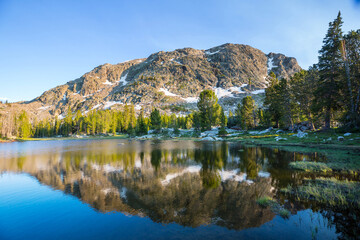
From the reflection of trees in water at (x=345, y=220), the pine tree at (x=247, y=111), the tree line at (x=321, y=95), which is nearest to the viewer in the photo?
the reflection of trees in water at (x=345, y=220)

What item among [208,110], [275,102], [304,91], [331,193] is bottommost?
[331,193]

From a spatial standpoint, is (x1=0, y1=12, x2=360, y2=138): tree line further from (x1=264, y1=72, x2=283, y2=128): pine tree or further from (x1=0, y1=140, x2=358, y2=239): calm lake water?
(x1=0, y1=140, x2=358, y2=239): calm lake water

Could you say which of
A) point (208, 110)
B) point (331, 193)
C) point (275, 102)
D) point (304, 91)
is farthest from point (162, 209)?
point (208, 110)

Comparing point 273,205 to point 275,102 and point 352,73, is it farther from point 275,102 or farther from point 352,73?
point 275,102

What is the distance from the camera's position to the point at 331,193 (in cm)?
873

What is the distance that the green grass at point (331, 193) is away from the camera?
7.95 meters

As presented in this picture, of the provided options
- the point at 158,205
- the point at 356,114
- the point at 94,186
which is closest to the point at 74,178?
the point at 94,186

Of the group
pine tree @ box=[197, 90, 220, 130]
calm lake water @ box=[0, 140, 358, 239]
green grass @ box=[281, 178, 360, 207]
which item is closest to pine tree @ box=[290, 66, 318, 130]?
pine tree @ box=[197, 90, 220, 130]

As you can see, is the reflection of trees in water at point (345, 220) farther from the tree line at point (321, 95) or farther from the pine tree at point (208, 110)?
the pine tree at point (208, 110)

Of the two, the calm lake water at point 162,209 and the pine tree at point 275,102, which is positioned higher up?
the pine tree at point 275,102

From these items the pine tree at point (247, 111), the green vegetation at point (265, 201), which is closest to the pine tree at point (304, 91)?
the pine tree at point (247, 111)

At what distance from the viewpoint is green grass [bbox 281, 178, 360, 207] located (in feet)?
26.1

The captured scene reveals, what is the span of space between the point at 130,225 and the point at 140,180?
6759 mm

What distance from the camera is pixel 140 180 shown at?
1387 centimetres
